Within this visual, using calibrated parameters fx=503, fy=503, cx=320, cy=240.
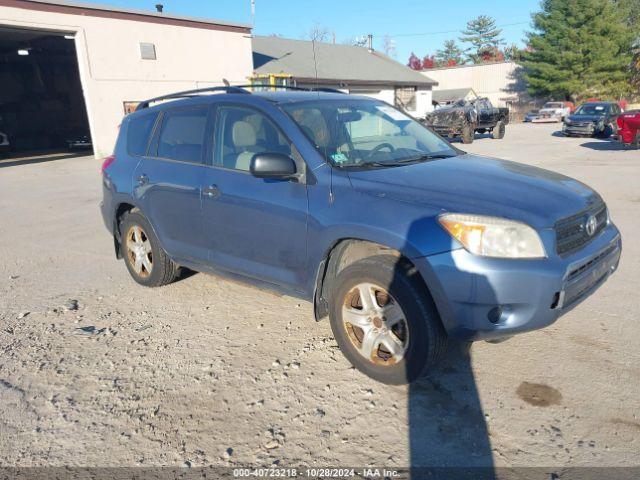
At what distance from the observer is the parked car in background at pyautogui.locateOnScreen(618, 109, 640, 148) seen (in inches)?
640

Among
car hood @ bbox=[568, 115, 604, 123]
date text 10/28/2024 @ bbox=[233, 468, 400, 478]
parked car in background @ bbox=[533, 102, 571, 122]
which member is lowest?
parked car in background @ bbox=[533, 102, 571, 122]

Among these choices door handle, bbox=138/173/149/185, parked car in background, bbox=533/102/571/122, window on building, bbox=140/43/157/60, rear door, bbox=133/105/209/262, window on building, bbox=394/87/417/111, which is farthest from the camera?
parked car in background, bbox=533/102/571/122

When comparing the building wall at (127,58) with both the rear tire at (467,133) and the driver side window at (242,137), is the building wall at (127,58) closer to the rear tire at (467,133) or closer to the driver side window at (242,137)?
the rear tire at (467,133)

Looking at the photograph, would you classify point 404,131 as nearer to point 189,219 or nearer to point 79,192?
point 189,219

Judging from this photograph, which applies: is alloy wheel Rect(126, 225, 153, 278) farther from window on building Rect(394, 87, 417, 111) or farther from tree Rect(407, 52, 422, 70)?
tree Rect(407, 52, 422, 70)

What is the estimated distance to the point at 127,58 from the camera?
21219 mm

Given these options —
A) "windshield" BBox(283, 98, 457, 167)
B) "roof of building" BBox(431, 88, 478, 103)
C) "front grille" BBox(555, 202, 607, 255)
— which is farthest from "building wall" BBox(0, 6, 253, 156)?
"roof of building" BBox(431, 88, 478, 103)

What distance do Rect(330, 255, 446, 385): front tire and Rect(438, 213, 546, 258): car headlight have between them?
1.34ft

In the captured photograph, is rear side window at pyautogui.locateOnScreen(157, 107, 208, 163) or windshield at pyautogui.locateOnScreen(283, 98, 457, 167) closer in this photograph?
windshield at pyautogui.locateOnScreen(283, 98, 457, 167)

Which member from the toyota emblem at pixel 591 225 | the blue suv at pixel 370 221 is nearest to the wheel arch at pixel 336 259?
the blue suv at pixel 370 221

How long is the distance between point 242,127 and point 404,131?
4.44ft

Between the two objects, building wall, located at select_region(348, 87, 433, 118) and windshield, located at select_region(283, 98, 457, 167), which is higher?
windshield, located at select_region(283, 98, 457, 167)

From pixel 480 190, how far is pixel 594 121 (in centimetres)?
2254

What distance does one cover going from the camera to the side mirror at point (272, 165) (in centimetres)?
334
